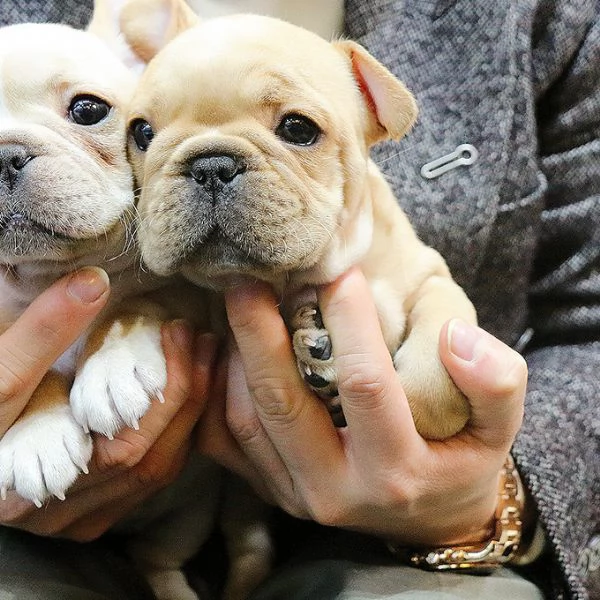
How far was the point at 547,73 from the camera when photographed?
1.53 m

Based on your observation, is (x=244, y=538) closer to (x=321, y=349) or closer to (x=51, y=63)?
(x=321, y=349)

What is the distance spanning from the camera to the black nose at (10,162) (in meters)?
1.00

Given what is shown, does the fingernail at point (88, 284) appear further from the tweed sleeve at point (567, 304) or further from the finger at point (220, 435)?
the tweed sleeve at point (567, 304)

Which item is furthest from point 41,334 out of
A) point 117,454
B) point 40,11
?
point 40,11

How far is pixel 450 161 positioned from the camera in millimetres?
1488

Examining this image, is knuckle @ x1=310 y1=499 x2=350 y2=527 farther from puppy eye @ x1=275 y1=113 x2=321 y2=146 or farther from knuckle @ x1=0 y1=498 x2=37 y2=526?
puppy eye @ x1=275 y1=113 x2=321 y2=146

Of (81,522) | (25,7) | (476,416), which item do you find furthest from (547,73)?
(81,522)

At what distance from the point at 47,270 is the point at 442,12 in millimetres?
983

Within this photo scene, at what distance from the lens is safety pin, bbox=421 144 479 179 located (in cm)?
148

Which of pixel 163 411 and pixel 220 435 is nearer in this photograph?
pixel 163 411

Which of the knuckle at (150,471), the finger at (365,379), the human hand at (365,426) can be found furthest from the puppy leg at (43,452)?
the finger at (365,379)

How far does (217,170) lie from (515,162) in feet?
2.46

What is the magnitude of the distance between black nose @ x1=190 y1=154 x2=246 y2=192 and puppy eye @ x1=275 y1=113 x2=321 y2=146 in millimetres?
112

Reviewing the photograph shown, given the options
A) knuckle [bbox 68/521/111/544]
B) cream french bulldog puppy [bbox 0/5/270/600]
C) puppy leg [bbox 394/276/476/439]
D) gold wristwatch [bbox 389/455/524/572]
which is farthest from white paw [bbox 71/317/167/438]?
gold wristwatch [bbox 389/455/524/572]
